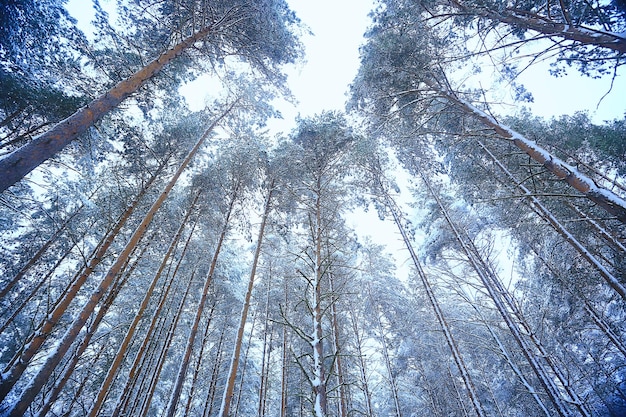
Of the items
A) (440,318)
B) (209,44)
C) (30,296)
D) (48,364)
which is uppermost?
(209,44)

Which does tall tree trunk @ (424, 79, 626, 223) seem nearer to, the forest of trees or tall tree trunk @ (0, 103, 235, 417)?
the forest of trees

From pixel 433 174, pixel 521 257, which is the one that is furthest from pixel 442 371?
pixel 433 174

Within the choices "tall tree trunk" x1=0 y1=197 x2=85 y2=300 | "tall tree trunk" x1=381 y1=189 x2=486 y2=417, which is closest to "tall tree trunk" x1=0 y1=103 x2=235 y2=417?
"tall tree trunk" x1=0 y1=197 x2=85 y2=300

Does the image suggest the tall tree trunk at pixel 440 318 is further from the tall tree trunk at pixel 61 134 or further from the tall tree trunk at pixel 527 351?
the tall tree trunk at pixel 61 134

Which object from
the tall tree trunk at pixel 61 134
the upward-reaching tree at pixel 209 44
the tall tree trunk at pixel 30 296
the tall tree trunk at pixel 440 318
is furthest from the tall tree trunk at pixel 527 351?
the tall tree trunk at pixel 30 296

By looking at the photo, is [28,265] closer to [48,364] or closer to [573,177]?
[48,364]

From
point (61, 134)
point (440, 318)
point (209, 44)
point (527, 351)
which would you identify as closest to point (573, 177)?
point (527, 351)

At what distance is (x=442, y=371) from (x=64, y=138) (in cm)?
1946

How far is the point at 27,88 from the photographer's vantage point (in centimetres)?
671

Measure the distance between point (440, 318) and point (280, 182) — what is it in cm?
724

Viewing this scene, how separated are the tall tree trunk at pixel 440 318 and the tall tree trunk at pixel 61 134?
8783 mm

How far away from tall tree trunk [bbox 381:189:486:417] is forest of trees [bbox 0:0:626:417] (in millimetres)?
87

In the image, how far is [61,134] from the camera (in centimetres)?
405

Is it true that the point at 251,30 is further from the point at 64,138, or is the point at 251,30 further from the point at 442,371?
the point at 442,371
